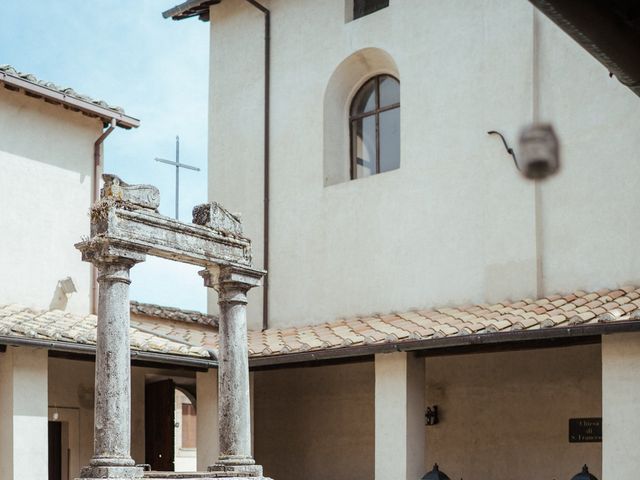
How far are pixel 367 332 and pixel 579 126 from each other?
380 cm

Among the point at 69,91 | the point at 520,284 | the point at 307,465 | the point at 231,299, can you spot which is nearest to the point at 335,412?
the point at 307,465

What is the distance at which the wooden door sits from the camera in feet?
51.5

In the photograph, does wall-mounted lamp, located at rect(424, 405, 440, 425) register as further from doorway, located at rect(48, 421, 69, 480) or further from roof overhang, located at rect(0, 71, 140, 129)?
roof overhang, located at rect(0, 71, 140, 129)

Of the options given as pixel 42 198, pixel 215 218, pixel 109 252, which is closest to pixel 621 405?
pixel 215 218

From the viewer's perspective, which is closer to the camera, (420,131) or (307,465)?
(420,131)

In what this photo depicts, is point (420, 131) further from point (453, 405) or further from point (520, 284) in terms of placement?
point (453, 405)

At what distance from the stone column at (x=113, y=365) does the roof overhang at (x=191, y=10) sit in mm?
8372

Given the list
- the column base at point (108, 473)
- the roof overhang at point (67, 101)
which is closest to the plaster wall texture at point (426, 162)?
the roof overhang at point (67, 101)

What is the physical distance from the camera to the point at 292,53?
16797mm

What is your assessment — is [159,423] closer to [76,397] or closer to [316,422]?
[76,397]

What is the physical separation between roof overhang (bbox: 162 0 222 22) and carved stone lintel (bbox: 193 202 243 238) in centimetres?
707

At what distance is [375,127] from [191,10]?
420cm

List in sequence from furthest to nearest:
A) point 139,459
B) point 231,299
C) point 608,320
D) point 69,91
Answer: point 139,459, point 69,91, point 231,299, point 608,320

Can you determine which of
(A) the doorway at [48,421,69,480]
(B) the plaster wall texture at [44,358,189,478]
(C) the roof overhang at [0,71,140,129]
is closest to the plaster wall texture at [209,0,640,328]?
(C) the roof overhang at [0,71,140,129]
